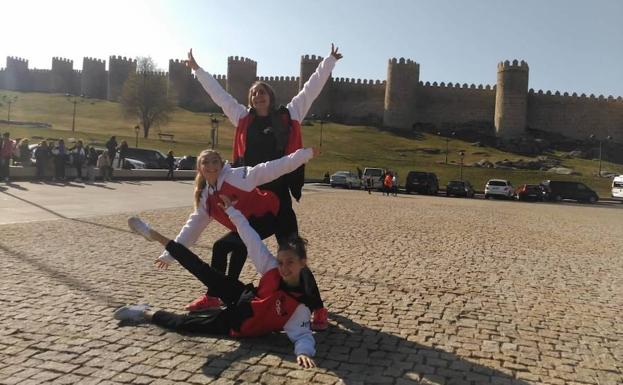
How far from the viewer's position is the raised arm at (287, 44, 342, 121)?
15.5 feet

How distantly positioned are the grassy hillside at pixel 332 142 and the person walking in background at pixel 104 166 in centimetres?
2246

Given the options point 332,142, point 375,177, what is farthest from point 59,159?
point 332,142

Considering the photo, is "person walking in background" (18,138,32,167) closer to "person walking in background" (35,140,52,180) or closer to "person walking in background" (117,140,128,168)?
"person walking in background" (35,140,52,180)

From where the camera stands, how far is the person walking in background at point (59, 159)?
18.8 m

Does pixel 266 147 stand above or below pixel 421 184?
above

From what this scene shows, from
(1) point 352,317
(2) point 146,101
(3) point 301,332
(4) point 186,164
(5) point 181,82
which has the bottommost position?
(1) point 352,317

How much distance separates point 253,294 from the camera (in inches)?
166

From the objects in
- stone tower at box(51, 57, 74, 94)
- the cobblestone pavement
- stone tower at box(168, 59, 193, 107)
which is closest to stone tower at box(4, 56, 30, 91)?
stone tower at box(51, 57, 74, 94)

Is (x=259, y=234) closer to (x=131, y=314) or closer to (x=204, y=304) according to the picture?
(x=204, y=304)

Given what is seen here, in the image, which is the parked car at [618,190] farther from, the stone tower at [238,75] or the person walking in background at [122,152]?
the stone tower at [238,75]

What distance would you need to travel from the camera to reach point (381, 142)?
62938mm

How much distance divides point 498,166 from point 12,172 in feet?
140

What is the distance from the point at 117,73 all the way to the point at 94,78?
25.9 feet

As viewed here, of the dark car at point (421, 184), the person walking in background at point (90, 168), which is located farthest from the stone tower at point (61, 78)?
the person walking in background at point (90, 168)
